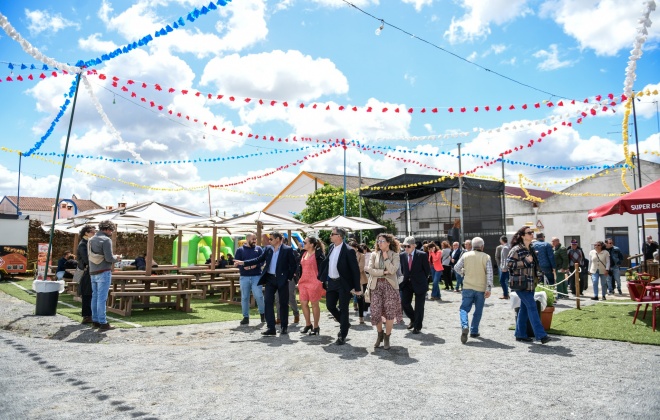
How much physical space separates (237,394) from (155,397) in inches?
28.2

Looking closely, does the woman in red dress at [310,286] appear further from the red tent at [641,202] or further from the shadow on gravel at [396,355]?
the red tent at [641,202]

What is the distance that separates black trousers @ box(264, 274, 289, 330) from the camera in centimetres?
789

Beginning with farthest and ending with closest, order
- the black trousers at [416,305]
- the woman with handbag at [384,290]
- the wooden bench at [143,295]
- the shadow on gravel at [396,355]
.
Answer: the wooden bench at [143,295] → the black trousers at [416,305] → the woman with handbag at [384,290] → the shadow on gravel at [396,355]

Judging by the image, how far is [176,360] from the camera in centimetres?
594

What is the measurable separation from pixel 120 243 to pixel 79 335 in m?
19.5

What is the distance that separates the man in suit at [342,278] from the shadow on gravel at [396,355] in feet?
2.42

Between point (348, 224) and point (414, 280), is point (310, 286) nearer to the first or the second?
point (414, 280)

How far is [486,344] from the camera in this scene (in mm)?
7141

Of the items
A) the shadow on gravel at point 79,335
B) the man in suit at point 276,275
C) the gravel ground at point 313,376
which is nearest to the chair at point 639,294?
the gravel ground at point 313,376

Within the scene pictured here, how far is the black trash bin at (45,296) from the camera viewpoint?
30.8ft

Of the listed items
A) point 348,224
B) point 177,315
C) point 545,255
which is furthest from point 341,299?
point 348,224

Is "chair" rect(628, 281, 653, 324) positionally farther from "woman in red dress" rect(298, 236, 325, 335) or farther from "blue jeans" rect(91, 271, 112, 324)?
"blue jeans" rect(91, 271, 112, 324)

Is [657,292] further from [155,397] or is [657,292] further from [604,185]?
[604,185]

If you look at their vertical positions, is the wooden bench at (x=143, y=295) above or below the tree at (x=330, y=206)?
below
